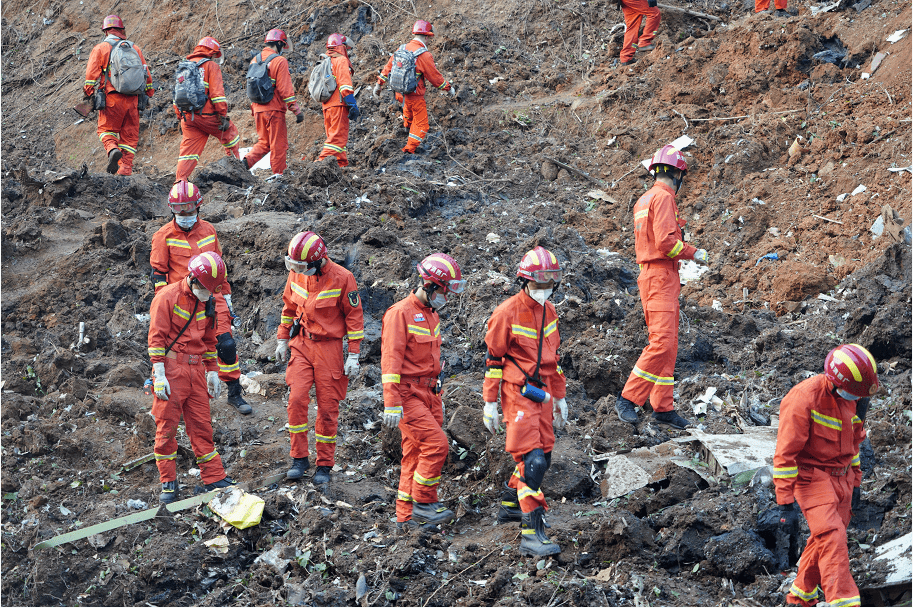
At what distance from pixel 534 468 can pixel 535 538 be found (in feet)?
1.45

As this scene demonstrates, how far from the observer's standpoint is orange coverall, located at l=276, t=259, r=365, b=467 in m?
6.46

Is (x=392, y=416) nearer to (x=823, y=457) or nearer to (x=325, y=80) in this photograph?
(x=823, y=457)

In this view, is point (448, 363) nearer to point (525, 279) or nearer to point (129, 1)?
point (525, 279)

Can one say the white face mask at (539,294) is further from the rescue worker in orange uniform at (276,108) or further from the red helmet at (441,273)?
the rescue worker in orange uniform at (276,108)

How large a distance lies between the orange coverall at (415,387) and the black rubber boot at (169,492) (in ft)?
6.05

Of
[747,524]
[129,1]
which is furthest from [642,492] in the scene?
[129,1]

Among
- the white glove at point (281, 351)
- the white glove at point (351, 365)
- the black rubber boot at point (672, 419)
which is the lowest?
the black rubber boot at point (672, 419)

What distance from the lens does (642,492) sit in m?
6.04

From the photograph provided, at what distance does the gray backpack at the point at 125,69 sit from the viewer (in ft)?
36.0

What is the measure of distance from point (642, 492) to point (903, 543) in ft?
5.54

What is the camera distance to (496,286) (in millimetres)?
9000

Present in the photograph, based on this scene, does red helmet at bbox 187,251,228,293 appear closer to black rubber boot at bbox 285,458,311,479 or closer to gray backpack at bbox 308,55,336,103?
black rubber boot at bbox 285,458,311,479

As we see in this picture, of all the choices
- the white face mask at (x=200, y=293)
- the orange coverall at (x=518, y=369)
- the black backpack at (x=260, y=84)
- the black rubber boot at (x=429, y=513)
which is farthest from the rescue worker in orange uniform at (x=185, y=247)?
the black backpack at (x=260, y=84)

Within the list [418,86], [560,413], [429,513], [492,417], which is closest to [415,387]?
[492,417]
